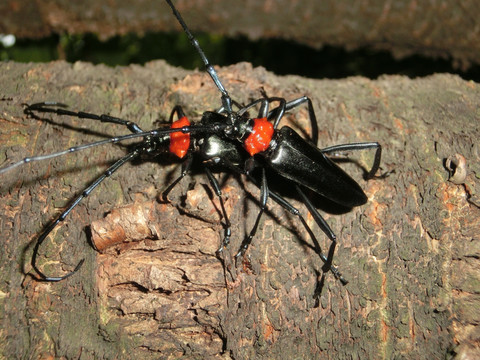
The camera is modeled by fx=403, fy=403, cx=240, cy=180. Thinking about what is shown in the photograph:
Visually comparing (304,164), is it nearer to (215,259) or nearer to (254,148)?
(254,148)

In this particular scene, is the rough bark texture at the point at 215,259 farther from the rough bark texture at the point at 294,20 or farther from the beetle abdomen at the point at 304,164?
the rough bark texture at the point at 294,20

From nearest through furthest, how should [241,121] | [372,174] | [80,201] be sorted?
[80,201] < [372,174] < [241,121]

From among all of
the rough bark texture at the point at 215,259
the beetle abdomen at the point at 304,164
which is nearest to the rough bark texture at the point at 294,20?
the rough bark texture at the point at 215,259

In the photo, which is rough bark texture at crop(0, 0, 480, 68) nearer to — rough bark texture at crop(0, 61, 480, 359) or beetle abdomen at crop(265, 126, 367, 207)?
rough bark texture at crop(0, 61, 480, 359)

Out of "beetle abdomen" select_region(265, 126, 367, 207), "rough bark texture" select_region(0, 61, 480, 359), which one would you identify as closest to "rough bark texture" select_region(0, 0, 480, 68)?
"rough bark texture" select_region(0, 61, 480, 359)

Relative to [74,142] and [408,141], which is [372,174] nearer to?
[408,141]

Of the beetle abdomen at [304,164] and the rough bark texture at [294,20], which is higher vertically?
the rough bark texture at [294,20]

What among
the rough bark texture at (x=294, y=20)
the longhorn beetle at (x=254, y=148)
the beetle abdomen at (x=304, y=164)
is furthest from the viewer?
the rough bark texture at (x=294, y=20)

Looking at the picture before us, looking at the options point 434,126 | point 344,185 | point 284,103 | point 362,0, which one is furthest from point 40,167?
point 362,0
